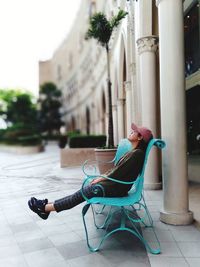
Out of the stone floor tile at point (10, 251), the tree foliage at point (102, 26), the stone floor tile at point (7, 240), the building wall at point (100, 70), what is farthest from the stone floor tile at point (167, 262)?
the tree foliage at point (102, 26)

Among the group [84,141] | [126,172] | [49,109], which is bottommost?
[126,172]

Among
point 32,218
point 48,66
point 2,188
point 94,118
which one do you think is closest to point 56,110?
point 48,66

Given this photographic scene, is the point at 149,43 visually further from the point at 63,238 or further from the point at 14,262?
the point at 14,262

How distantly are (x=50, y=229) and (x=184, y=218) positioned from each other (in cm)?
185

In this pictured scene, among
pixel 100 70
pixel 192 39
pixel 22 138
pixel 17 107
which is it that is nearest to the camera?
pixel 192 39

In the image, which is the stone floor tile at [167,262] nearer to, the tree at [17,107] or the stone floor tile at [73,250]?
the stone floor tile at [73,250]

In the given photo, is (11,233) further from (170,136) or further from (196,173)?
(196,173)

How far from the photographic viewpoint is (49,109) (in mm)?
46875

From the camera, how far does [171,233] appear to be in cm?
401

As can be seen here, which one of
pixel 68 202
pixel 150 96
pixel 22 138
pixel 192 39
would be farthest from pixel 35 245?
pixel 22 138

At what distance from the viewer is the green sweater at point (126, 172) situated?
3.60m

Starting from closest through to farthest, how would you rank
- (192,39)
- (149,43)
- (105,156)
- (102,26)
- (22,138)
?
(149,43), (105,156), (192,39), (102,26), (22,138)

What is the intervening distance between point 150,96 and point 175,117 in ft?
8.60

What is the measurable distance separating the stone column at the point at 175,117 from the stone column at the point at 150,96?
247cm
